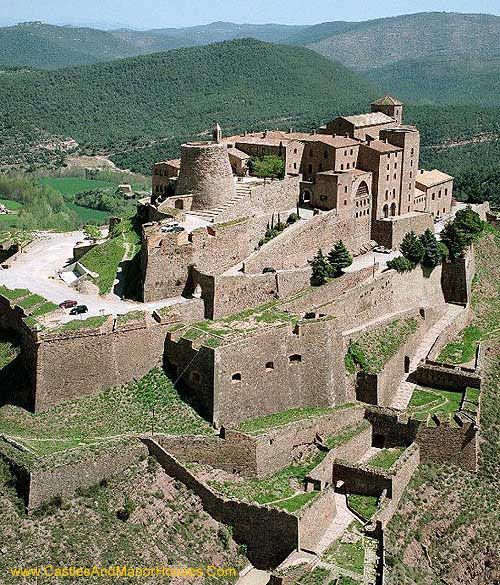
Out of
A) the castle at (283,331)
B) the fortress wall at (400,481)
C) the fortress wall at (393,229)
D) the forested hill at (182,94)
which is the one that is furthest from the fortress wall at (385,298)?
the forested hill at (182,94)

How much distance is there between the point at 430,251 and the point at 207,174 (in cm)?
1348

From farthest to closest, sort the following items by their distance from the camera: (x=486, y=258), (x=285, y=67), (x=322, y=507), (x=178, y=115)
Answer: (x=285, y=67)
(x=178, y=115)
(x=486, y=258)
(x=322, y=507)

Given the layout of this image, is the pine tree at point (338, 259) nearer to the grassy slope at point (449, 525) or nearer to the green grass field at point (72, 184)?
the grassy slope at point (449, 525)

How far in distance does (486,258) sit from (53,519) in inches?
1408

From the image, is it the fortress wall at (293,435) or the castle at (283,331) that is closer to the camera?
the castle at (283,331)

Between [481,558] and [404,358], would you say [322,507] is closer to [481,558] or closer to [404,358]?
[481,558]

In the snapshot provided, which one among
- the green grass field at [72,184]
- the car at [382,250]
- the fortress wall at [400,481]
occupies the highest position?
the car at [382,250]

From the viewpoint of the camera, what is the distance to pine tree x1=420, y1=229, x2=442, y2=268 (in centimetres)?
5066

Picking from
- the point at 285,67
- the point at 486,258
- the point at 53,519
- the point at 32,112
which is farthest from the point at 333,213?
the point at 285,67

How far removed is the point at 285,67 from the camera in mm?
178000

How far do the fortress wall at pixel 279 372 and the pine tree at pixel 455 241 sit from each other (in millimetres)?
14966

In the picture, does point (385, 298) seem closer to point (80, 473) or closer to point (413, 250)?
point (413, 250)

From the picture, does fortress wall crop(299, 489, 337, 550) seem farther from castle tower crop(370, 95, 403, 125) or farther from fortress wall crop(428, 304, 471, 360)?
castle tower crop(370, 95, 403, 125)

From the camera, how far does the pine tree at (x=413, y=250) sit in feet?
163
